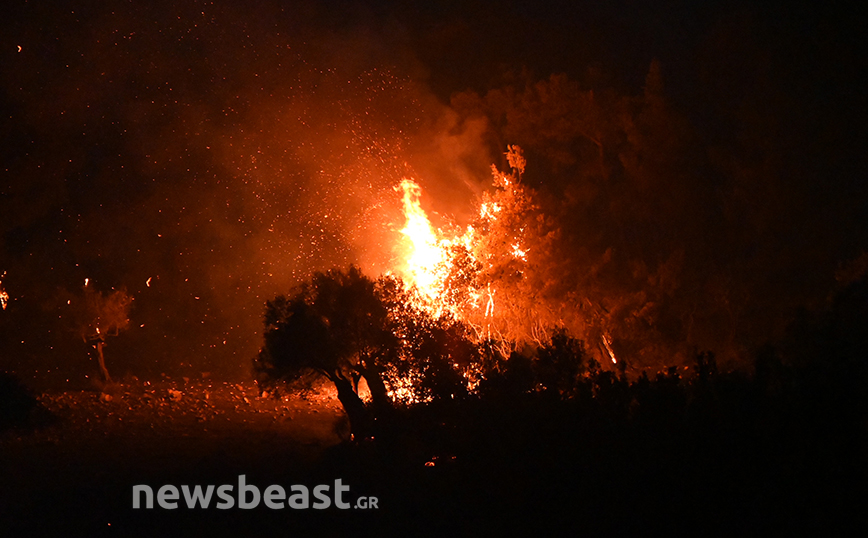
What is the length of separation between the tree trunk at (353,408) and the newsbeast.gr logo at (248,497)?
1.97 m

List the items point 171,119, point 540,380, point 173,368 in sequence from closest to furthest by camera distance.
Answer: point 540,380 < point 173,368 < point 171,119

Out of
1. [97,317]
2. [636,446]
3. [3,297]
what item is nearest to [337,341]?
[636,446]

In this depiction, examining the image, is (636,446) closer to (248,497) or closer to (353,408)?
(248,497)

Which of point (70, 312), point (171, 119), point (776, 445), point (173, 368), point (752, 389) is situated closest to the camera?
point (776, 445)

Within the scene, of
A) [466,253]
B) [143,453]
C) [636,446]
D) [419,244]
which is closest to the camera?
[636,446]

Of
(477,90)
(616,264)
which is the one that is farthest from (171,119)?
(616,264)

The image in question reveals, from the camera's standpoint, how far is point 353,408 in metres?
13.0

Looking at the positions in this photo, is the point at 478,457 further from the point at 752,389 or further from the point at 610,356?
the point at 610,356

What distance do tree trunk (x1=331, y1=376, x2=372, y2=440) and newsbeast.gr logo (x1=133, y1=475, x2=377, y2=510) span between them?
6.47 ft

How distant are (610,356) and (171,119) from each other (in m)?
23.0

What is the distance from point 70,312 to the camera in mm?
24266

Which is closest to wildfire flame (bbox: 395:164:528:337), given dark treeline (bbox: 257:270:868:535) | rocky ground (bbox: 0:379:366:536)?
rocky ground (bbox: 0:379:366:536)

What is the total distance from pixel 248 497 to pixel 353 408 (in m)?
3.05

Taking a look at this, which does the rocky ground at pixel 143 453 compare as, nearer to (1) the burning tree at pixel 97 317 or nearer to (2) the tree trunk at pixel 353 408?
(2) the tree trunk at pixel 353 408
